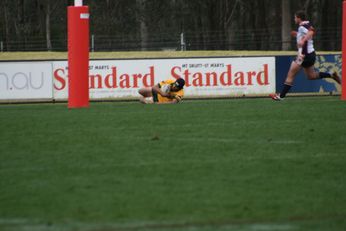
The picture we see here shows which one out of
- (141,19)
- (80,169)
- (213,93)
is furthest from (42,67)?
(141,19)

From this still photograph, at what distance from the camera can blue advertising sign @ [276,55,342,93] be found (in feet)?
88.3

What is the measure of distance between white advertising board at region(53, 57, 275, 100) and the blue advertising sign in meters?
0.44

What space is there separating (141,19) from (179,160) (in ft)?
180

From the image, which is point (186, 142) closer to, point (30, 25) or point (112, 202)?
point (112, 202)

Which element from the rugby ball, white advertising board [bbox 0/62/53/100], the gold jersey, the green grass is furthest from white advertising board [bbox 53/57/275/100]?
the green grass

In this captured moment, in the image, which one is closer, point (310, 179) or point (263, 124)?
point (310, 179)

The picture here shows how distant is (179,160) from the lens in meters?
10.1

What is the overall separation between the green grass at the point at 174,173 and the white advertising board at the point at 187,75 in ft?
36.9

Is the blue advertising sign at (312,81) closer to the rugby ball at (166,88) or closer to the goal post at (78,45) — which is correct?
the rugby ball at (166,88)

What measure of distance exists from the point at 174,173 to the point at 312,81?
1829 cm

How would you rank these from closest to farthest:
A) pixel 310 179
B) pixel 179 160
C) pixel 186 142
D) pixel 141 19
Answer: pixel 310 179
pixel 179 160
pixel 186 142
pixel 141 19

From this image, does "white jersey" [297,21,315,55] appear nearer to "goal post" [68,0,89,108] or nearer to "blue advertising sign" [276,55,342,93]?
"goal post" [68,0,89,108]

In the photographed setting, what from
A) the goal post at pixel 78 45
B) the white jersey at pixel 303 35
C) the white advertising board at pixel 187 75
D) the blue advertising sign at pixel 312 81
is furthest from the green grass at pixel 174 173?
the blue advertising sign at pixel 312 81

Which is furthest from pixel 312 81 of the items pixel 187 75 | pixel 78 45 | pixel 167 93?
pixel 78 45
